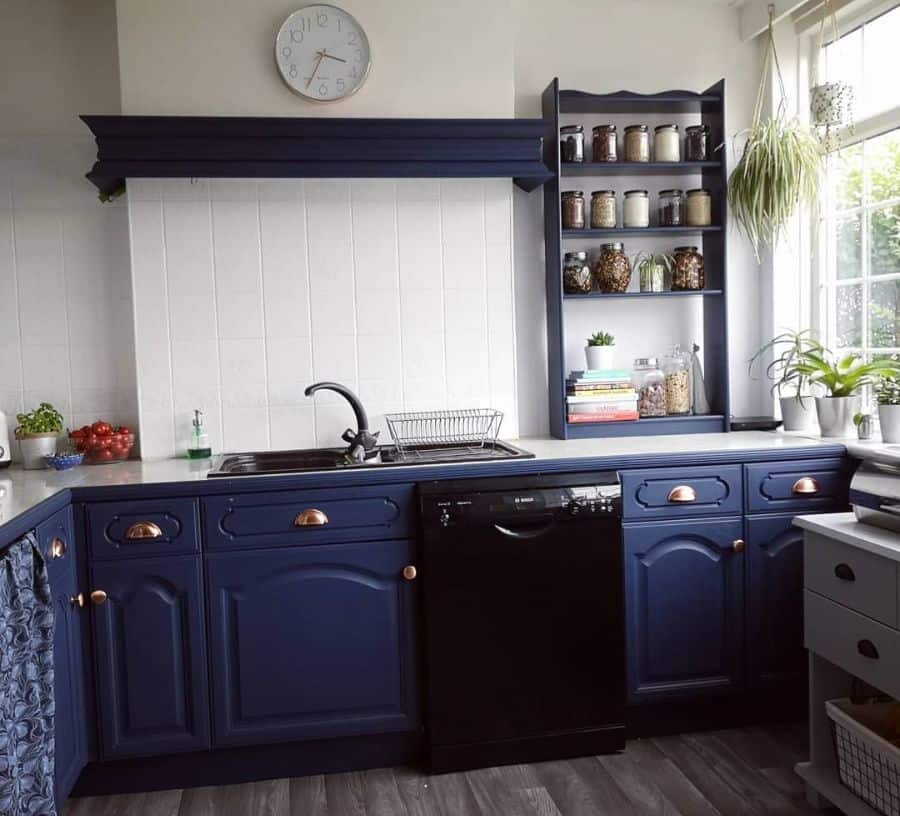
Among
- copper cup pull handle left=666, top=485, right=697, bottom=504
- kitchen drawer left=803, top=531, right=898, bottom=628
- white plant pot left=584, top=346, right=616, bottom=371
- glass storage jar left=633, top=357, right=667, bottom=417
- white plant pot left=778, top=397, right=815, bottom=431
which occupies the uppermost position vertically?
white plant pot left=584, top=346, right=616, bottom=371

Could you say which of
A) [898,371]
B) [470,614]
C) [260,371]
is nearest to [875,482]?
[898,371]

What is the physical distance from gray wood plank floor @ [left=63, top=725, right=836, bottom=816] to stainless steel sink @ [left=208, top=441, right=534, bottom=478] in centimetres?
92

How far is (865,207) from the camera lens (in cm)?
308

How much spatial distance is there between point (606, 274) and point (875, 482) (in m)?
1.27

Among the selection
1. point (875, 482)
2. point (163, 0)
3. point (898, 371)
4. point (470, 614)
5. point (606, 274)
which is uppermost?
point (163, 0)

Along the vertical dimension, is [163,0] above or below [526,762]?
above

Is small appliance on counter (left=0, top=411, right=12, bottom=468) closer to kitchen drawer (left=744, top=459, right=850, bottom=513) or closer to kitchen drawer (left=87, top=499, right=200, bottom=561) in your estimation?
kitchen drawer (left=87, top=499, right=200, bottom=561)

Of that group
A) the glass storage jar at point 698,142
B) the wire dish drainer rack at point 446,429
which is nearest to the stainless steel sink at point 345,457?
the wire dish drainer rack at point 446,429

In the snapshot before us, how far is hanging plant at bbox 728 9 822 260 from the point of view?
10.1ft

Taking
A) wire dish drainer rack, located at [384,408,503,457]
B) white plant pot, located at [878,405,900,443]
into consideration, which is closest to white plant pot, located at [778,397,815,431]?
white plant pot, located at [878,405,900,443]

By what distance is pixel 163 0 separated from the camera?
2.84 metres

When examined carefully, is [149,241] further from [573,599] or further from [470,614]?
[573,599]

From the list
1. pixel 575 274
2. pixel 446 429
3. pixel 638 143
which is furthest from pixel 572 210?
pixel 446 429

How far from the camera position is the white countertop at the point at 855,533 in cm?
199
